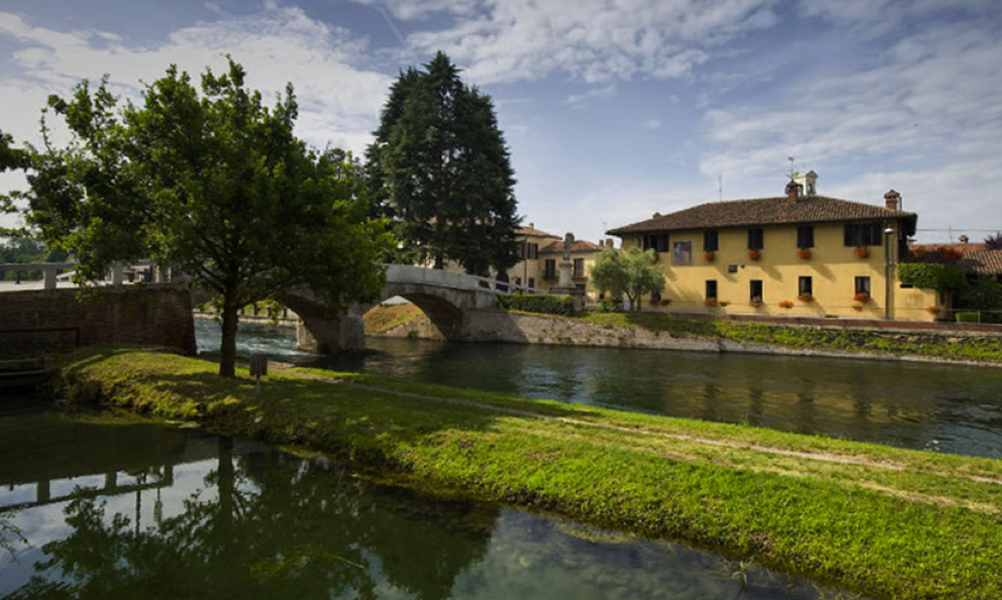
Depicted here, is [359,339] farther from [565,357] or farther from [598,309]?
[598,309]

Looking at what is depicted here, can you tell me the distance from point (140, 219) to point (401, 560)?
12535mm

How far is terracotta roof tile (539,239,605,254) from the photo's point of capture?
6586 cm

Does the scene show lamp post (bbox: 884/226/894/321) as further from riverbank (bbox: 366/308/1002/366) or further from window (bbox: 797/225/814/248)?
window (bbox: 797/225/814/248)

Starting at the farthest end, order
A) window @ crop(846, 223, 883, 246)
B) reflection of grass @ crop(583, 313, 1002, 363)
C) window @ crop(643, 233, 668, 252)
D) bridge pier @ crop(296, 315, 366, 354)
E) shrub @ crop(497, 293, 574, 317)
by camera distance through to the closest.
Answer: window @ crop(643, 233, 668, 252), shrub @ crop(497, 293, 574, 317), window @ crop(846, 223, 883, 246), bridge pier @ crop(296, 315, 366, 354), reflection of grass @ crop(583, 313, 1002, 363)

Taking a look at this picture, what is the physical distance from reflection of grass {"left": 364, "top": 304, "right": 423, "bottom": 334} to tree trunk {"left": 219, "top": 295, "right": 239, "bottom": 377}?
31382 mm

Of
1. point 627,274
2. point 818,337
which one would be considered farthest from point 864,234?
point 627,274

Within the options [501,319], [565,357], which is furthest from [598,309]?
[565,357]

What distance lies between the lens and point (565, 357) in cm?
3291

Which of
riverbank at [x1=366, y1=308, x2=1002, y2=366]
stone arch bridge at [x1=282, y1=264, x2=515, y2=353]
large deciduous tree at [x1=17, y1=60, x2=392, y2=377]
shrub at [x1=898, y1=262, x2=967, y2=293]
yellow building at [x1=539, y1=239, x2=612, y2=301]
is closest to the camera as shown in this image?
large deciduous tree at [x1=17, y1=60, x2=392, y2=377]

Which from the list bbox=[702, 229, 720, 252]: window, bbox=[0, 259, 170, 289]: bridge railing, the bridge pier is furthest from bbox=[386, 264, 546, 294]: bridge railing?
bbox=[702, 229, 720, 252]: window

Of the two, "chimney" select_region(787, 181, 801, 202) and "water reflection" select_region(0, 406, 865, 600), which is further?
"chimney" select_region(787, 181, 801, 202)

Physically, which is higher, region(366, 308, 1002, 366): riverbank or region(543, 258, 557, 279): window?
region(543, 258, 557, 279): window

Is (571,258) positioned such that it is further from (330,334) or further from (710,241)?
(330,334)

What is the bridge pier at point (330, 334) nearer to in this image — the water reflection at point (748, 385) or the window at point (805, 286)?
the water reflection at point (748, 385)
